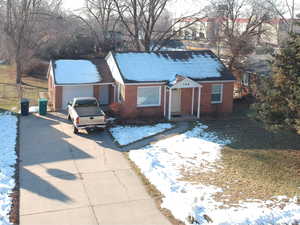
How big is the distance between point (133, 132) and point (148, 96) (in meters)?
3.53

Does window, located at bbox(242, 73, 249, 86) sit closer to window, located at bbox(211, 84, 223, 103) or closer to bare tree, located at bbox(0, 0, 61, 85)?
window, located at bbox(211, 84, 223, 103)

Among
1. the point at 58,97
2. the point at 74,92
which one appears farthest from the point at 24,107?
the point at 74,92

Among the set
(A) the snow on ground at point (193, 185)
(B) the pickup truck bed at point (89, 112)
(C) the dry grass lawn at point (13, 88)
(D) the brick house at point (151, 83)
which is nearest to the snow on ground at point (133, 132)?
(B) the pickup truck bed at point (89, 112)

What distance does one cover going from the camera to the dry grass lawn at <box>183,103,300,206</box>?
13.1 meters

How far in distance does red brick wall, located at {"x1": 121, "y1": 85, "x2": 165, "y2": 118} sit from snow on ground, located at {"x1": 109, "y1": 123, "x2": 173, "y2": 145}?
5.40 feet

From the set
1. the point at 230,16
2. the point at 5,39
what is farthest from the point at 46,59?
the point at 230,16

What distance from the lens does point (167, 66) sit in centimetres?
2409

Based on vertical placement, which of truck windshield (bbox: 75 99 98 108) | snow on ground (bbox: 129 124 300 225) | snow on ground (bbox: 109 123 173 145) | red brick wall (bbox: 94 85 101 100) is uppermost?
red brick wall (bbox: 94 85 101 100)

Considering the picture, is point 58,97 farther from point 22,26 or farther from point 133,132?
point 22,26

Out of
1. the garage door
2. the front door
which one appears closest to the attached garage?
the garage door

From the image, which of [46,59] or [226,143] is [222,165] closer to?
[226,143]

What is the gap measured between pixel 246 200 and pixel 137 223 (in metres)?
3.71

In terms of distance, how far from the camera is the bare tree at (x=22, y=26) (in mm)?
41591

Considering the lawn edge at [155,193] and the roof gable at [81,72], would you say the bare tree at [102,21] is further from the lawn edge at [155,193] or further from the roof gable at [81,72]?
the lawn edge at [155,193]
